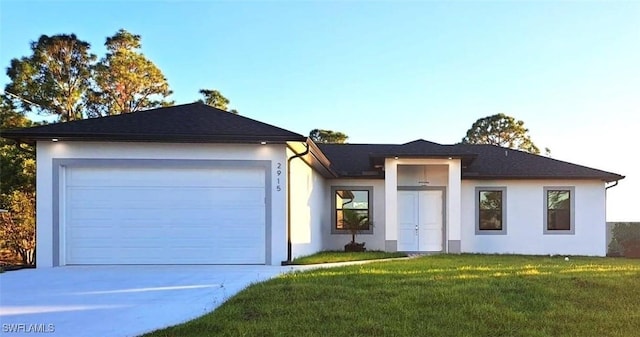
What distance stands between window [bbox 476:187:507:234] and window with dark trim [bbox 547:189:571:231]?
60.6 inches

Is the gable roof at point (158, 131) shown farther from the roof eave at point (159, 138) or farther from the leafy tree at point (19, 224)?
the leafy tree at point (19, 224)

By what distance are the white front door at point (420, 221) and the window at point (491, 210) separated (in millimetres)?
1380

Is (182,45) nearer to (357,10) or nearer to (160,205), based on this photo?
(357,10)

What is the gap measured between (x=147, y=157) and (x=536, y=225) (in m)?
12.6

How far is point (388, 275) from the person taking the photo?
838 centimetres

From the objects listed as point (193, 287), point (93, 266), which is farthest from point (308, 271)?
point (93, 266)

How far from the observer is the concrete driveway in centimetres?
532

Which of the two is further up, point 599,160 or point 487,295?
point 599,160

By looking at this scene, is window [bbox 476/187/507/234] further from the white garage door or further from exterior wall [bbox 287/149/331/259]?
the white garage door

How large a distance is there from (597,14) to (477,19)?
3.17 m

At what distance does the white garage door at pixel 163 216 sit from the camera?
10.8 m

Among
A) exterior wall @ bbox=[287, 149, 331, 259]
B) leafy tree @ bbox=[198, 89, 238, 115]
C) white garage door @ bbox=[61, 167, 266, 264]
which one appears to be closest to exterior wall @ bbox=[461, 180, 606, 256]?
exterior wall @ bbox=[287, 149, 331, 259]

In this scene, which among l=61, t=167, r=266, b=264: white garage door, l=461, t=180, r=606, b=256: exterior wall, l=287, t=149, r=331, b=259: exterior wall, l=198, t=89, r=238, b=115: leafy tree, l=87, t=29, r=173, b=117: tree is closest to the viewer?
l=61, t=167, r=266, b=264: white garage door

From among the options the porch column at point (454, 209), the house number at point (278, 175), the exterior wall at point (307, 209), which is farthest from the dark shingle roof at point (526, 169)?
the house number at point (278, 175)
